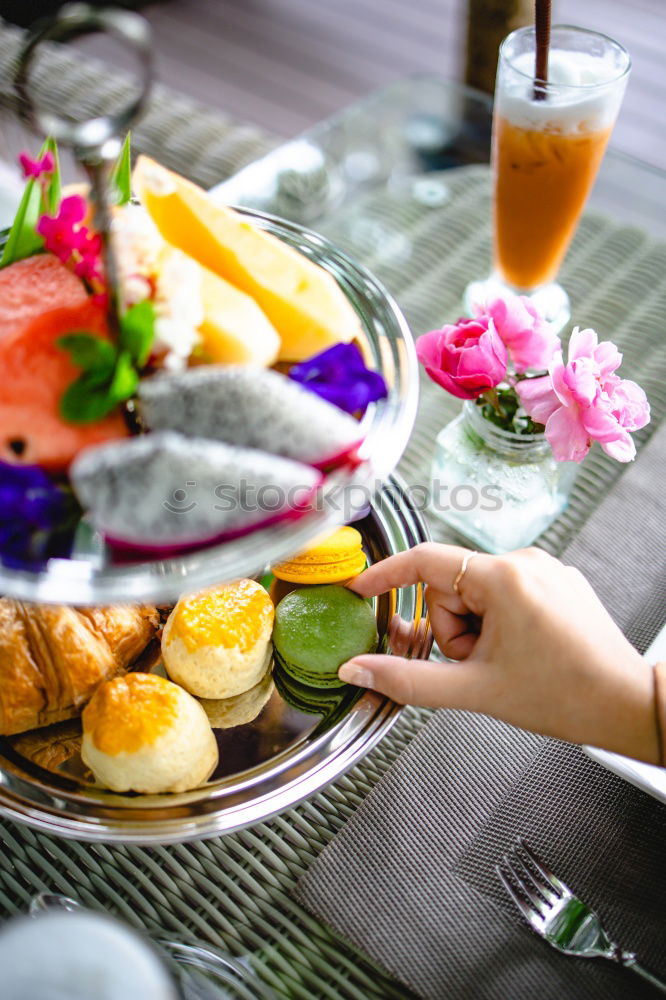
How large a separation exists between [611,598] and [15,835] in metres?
0.49

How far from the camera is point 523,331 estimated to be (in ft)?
1.98

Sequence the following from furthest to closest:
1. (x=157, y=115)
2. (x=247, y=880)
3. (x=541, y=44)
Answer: (x=157, y=115) → (x=541, y=44) → (x=247, y=880)

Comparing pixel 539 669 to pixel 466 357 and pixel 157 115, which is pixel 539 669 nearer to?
pixel 466 357

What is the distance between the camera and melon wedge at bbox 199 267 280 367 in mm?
423

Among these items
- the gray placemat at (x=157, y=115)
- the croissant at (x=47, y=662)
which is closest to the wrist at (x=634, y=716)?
the croissant at (x=47, y=662)

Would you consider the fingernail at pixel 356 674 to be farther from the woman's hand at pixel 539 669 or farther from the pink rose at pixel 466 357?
the pink rose at pixel 466 357

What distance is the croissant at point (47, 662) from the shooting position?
53cm

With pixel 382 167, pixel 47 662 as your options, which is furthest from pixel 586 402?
pixel 382 167

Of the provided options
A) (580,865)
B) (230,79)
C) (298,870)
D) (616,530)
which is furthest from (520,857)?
(230,79)

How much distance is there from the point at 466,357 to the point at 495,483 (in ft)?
0.45

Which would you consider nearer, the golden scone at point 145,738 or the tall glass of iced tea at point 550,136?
the golden scone at point 145,738

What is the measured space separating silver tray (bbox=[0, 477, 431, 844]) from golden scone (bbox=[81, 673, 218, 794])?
12mm

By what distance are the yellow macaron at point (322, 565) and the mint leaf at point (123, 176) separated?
0.27 m

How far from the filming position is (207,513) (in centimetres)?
38
